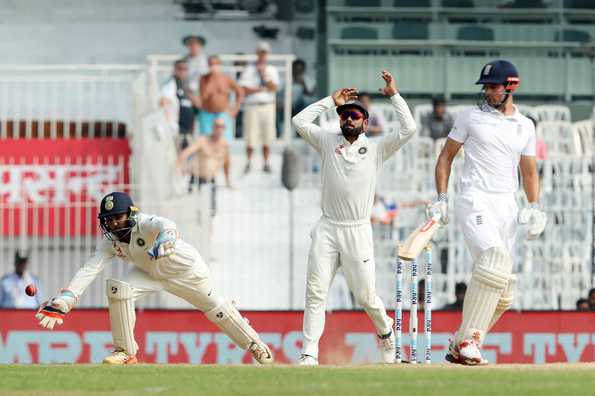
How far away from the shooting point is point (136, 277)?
13.3 m

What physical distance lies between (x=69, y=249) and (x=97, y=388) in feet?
29.3

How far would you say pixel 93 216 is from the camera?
19.1 meters

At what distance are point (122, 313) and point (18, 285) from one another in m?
6.27

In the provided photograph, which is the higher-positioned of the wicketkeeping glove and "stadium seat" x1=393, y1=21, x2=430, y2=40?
"stadium seat" x1=393, y1=21, x2=430, y2=40

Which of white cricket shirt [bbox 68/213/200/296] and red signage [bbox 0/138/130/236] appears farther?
red signage [bbox 0/138/130/236]

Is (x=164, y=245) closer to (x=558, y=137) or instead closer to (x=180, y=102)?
→ (x=180, y=102)

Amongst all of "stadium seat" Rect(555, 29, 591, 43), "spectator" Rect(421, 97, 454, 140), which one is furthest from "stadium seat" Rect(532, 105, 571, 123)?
"spectator" Rect(421, 97, 454, 140)

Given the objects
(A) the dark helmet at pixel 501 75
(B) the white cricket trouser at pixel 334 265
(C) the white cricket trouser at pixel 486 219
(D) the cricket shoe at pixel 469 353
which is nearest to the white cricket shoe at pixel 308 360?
(B) the white cricket trouser at pixel 334 265

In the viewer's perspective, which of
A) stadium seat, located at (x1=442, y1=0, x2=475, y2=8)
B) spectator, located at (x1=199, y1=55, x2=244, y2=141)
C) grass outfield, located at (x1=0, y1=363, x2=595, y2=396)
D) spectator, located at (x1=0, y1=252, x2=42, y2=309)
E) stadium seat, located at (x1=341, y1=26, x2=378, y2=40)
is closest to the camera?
grass outfield, located at (x1=0, y1=363, x2=595, y2=396)

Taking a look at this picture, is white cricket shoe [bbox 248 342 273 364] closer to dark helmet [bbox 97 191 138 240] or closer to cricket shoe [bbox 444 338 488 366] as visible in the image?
dark helmet [bbox 97 191 138 240]

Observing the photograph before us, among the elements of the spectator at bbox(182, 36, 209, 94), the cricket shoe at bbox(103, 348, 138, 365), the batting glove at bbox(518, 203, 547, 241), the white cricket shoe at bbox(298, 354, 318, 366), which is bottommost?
the cricket shoe at bbox(103, 348, 138, 365)

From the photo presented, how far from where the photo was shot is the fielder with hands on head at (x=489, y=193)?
12242 millimetres

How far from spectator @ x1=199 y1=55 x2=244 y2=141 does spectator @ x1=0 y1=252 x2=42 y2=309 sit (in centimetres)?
265

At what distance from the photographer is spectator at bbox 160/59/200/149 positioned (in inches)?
799
